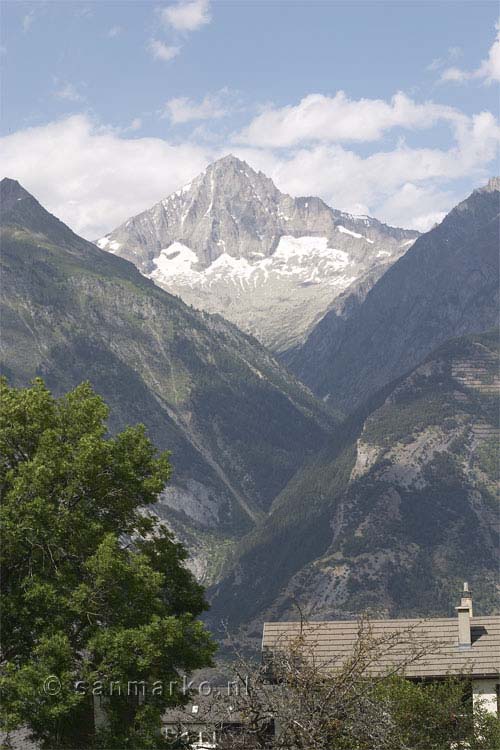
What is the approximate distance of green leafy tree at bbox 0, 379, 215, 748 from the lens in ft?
167

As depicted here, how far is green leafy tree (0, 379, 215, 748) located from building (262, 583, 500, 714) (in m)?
7.27

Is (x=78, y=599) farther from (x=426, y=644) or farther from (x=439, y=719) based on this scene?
(x=426, y=644)

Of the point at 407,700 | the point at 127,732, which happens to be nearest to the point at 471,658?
the point at 407,700

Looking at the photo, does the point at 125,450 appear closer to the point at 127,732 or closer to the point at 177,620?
the point at 177,620

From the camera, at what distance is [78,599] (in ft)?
170

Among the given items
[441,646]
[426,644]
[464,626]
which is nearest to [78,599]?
[441,646]

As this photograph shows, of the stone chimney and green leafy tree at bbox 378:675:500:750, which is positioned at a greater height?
the stone chimney

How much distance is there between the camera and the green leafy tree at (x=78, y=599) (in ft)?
167

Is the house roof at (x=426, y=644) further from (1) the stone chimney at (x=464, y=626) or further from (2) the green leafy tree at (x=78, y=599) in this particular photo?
(2) the green leafy tree at (x=78, y=599)

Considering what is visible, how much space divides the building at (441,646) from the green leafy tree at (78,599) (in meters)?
7.27

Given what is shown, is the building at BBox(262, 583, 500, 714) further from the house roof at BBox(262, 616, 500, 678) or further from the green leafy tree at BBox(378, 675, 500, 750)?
the green leafy tree at BBox(378, 675, 500, 750)

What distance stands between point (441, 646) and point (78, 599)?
16.4 metres

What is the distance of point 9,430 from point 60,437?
2.18 meters

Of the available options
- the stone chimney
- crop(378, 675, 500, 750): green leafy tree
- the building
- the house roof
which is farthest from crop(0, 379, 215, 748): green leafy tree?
the stone chimney
